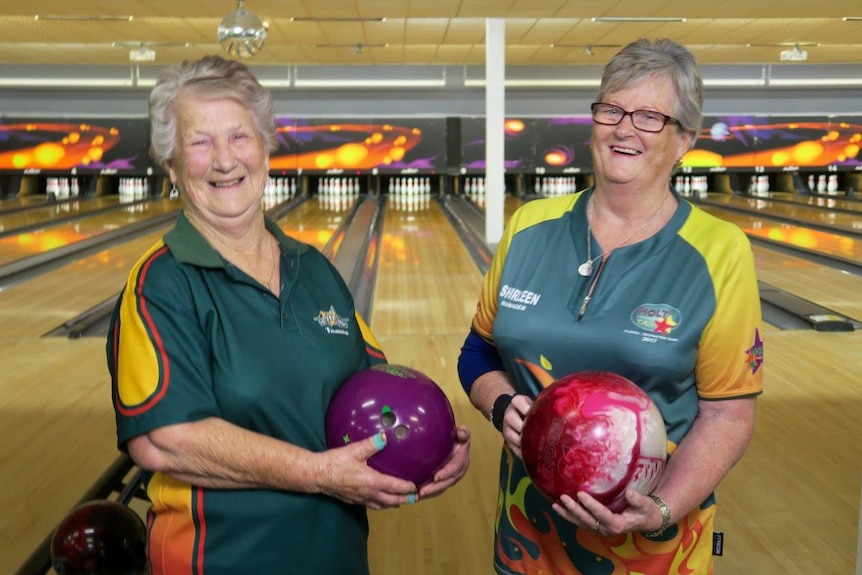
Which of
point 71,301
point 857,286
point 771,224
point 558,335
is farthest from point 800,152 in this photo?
point 558,335

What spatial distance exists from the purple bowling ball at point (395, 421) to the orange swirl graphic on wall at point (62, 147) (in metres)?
9.71

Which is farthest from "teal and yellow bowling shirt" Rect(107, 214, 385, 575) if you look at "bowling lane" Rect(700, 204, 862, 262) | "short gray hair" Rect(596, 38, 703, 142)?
"bowling lane" Rect(700, 204, 862, 262)

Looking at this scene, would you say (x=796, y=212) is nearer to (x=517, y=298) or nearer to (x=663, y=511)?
(x=517, y=298)

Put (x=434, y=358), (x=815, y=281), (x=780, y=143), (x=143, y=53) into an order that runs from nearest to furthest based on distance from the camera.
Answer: (x=434, y=358) → (x=815, y=281) → (x=143, y=53) → (x=780, y=143)

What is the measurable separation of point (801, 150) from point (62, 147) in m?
8.54

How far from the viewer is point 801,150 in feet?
34.6

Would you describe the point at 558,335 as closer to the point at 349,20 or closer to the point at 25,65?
the point at 349,20

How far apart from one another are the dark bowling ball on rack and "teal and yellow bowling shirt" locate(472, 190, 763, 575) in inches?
31.3

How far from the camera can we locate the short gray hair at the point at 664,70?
4.27ft

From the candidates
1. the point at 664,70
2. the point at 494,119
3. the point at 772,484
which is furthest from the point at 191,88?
the point at 494,119

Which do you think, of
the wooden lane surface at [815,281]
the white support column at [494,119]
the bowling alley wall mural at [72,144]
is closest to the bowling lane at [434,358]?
the white support column at [494,119]

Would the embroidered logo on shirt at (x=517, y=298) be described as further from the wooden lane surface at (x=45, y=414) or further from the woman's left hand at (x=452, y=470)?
the wooden lane surface at (x=45, y=414)

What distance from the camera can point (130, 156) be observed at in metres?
10.3

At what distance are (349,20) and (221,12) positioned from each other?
44.1 inches
